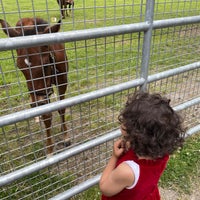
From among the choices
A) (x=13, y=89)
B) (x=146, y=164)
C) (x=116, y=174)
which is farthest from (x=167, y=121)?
(x=13, y=89)

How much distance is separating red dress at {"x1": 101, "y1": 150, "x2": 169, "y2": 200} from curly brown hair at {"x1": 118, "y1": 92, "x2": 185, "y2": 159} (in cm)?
6

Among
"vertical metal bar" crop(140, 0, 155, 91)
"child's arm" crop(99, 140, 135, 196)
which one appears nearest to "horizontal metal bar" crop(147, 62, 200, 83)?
"vertical metal bar" crop(140, 0, 155, 91)

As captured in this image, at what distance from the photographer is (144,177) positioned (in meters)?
1.62

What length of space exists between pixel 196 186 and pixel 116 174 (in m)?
1.84

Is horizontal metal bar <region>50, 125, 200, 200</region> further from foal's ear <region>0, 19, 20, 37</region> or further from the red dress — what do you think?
foal's ear <region>0, 19, 20, 37</region>

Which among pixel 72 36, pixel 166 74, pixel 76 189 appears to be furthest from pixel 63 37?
pixel 76 189

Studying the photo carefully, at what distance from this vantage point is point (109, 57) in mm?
6516

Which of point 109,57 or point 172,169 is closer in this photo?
point 172,169

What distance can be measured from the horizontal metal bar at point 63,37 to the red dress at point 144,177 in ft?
2.91

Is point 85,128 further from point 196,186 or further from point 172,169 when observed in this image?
point 196,186

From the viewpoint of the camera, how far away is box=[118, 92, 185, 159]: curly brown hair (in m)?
1.52

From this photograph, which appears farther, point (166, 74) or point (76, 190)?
point (166, 74)

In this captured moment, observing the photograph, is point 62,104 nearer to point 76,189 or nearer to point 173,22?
point 76,189

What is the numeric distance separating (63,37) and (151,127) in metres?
0.87
